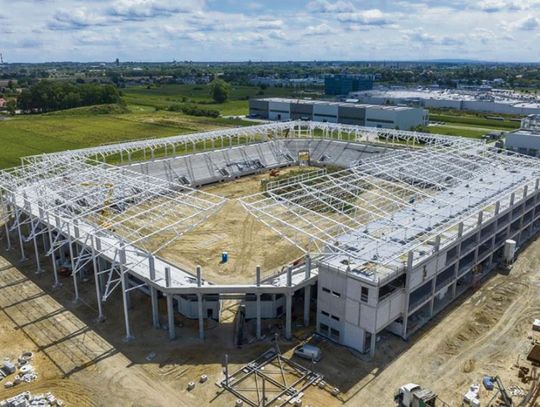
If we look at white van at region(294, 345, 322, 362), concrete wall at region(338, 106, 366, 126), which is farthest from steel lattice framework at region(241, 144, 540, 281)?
concrete wall at region(338, 106, 366, 126)

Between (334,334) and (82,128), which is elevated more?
(82,128)

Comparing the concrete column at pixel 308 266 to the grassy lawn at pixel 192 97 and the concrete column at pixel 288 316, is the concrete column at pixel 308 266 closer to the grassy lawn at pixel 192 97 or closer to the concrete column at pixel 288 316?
the concrete column at pixel 288 316

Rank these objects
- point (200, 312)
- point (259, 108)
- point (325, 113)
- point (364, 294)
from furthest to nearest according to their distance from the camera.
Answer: point (259, 108)
point (325, 113)
point (200, 312)
point (364, 294)

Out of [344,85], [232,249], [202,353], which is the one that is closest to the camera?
[202,353]

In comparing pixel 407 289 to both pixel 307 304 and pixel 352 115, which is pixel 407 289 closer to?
pixel 307 304

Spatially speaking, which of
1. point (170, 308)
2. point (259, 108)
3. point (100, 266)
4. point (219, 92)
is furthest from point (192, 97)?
point (170, 308)

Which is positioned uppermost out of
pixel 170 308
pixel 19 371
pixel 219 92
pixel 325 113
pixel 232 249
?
pixel 219 92
